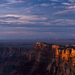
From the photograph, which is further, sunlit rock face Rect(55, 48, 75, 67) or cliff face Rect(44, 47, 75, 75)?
sunlit rock face Rect(55, 48, 75, 67)

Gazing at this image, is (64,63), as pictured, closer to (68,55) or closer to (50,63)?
(68,55)

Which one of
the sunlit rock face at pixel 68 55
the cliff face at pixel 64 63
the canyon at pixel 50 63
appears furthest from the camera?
the canyon at pixel 50 63

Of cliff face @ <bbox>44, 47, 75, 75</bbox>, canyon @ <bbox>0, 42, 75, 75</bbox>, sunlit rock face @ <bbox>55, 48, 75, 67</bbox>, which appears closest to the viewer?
cliff face @ <bbox>44, 47, 75, 75</bbox>

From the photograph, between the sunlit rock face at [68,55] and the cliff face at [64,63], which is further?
the sunlit rock face at [68,55]

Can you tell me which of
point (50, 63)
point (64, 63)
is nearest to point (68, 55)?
point (64, 63)

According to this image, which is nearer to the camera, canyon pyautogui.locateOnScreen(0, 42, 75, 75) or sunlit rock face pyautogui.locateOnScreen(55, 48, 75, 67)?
sunlit rock face pyautogui.locateOnScreen(55, 48, 75, 67)

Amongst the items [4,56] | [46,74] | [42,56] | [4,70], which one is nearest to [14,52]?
[4,56]

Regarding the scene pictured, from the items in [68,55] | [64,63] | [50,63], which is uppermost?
[68,55]

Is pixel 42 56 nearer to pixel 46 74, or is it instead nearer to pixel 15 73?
pixel 15 73

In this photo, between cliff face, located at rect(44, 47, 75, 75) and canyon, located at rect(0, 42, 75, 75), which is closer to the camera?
cliff face, located at rect(44, 47, 75, 75)

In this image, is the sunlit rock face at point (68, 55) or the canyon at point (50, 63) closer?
the sunlit rock face at point (68, 55)

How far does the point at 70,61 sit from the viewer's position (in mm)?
27484

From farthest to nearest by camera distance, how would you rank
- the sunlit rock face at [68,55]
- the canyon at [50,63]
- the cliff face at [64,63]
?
the canyon at [50,63] < the sunlit rock face at [68,55] < the cliff face at [64,63]

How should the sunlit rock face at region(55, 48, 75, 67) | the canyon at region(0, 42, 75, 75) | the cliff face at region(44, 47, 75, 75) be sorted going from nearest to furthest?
the cliff face at region(44, 47, 75, 75) → the sunlit rock face at region(55, 48, 75, 67) → the canyon at region(0, 42, 75, 75)
